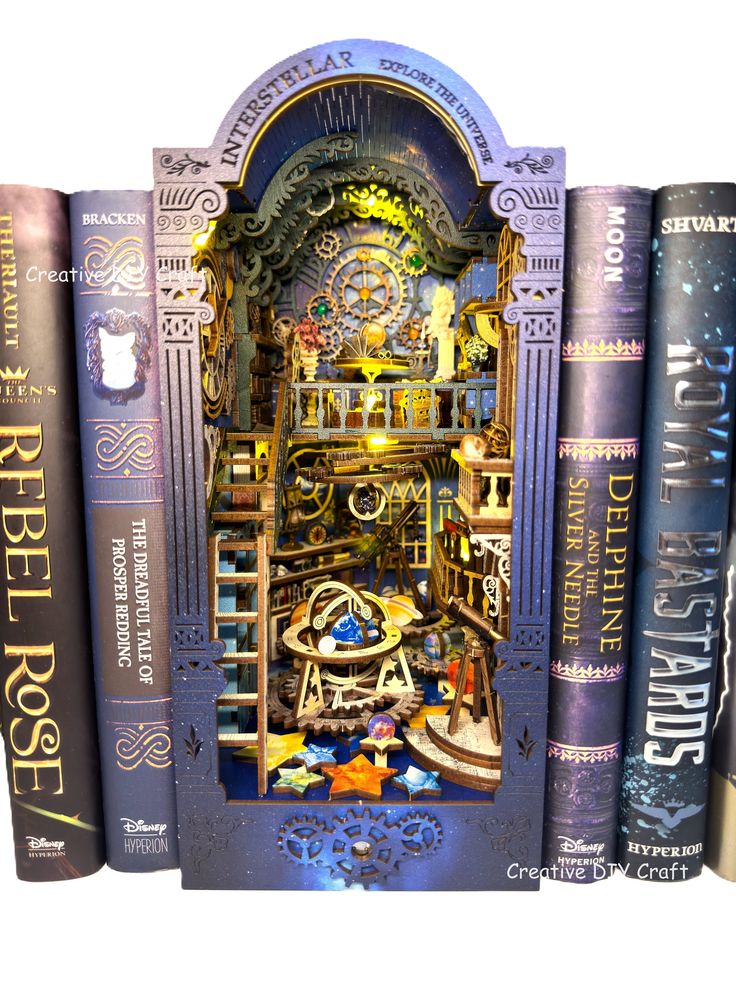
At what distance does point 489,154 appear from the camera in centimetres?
272

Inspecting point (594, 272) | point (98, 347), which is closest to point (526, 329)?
point (594, 272)

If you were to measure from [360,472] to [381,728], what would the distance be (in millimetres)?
1644

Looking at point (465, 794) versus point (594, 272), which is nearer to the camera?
point (594, 272)

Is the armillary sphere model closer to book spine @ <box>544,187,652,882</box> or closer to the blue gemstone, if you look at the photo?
the blue gemstone

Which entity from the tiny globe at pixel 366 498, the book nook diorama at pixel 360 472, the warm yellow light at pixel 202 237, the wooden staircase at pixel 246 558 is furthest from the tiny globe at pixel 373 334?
the warm yellow light at pixel 202 237

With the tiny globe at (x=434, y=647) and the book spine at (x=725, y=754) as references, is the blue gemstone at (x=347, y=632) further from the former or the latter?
the book spine at (x=725, y=754)

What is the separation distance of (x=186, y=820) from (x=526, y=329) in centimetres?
274

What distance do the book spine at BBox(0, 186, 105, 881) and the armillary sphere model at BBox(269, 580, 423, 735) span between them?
1.15 m

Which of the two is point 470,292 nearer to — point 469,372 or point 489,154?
point 469,372

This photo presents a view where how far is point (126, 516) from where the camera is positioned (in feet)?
9.96

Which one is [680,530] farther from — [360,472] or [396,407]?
[360,472]

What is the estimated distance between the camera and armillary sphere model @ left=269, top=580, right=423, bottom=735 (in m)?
3.84

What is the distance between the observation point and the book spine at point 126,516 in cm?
291

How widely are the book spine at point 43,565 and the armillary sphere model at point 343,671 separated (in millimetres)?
1148
